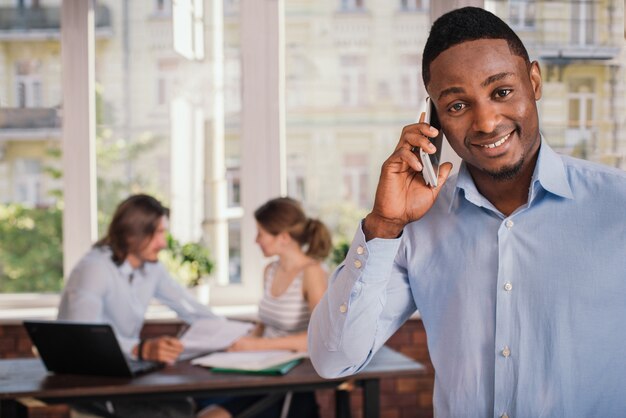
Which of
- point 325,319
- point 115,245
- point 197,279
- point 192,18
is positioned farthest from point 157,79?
point 325,319

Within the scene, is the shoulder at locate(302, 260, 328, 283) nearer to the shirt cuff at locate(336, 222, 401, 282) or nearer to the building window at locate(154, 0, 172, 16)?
the building window at locate(154, 0, 172, 16)

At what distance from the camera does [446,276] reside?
155 cm

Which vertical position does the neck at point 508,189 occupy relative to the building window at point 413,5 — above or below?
below

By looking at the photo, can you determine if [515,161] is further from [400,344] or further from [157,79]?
[157,79]

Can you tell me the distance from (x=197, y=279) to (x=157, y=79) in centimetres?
118

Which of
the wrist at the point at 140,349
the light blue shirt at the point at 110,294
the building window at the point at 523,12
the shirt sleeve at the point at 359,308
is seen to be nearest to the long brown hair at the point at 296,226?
the light blue shirt at the point at 110,294

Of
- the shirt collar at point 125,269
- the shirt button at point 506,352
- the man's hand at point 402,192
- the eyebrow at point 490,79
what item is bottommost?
the shirt collar at point 125,269

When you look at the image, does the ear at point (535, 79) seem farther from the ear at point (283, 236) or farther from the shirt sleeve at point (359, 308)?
the ear at point (283, 236)

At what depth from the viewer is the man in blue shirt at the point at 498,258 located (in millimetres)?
1402

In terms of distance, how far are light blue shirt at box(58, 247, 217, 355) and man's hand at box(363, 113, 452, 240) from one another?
224 centimetres

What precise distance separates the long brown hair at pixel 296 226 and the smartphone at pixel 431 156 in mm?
2416

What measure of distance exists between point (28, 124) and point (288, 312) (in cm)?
225

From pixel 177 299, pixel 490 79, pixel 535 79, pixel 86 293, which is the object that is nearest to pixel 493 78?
pixel 490 79

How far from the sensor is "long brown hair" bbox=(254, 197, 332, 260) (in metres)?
3.96
